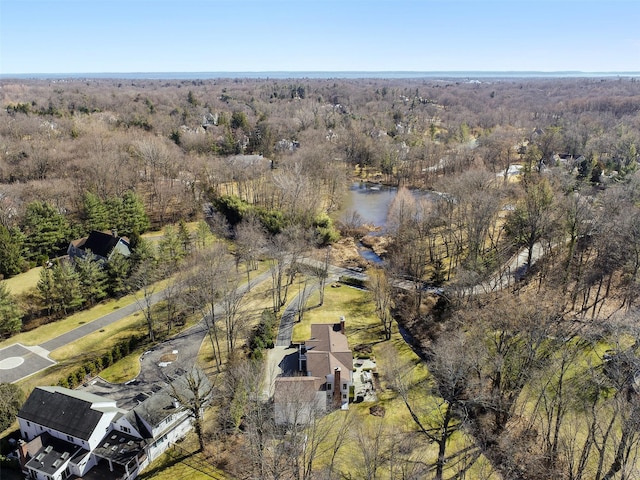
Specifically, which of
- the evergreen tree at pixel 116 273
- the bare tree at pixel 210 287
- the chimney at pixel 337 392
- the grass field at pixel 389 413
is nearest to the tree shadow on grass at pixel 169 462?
the bare tree at pixel 210 287

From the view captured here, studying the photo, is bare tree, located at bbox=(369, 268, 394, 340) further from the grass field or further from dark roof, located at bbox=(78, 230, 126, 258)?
dark roof, located at bbox=(78, 230, 126, 258)

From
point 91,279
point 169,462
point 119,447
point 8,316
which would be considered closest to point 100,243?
point 91,279

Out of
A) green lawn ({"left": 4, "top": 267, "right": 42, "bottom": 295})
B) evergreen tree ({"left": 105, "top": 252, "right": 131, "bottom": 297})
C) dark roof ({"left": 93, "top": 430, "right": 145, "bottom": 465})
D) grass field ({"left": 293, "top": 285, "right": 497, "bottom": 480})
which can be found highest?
evergreen tree ({"left": 105, "top": 252, "right": 131, "bottom": 297})

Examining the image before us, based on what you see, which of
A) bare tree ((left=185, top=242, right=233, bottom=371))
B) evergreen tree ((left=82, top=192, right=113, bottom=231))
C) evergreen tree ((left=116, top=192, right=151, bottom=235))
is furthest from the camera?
evergreen tree ((left=116, top=192, right=151, bottom=235))

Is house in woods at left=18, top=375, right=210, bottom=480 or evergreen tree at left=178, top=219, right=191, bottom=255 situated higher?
evergreen tree at left=178, top=219, right=191, bottom=255

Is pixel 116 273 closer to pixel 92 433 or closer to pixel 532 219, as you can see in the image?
pixel 92 433

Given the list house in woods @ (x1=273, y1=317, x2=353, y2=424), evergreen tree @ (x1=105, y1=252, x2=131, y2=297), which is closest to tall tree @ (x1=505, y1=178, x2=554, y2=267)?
house in woods @ (x1=273, y1=317, x2=353, y2=424)

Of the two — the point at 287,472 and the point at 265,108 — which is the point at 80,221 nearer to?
the point at 287,472

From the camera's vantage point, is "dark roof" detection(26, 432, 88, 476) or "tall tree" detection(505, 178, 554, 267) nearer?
"dark roof" detection(26, 432, 88, 476)
